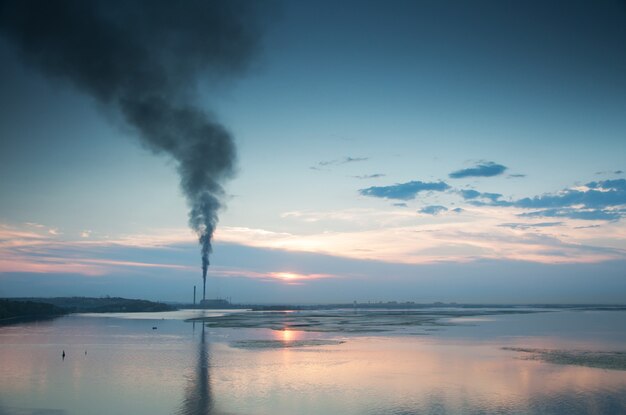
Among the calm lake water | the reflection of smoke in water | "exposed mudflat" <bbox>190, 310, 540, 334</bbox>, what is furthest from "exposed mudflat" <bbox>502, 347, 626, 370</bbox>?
"exposed mudflat" <bbox>190, 310, 540, 334</bbox>

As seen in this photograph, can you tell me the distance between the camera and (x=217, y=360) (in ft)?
132

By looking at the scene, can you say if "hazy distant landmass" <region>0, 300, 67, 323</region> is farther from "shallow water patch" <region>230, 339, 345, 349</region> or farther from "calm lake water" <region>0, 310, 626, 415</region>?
"shallow water patch" <region>230, 339, 345, 349</region>

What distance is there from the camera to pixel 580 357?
134 feet

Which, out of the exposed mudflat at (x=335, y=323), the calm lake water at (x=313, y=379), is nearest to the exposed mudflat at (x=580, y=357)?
the calm lake water at (x=313, y=379)

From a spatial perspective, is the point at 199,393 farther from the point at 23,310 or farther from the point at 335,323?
the point at 23,310

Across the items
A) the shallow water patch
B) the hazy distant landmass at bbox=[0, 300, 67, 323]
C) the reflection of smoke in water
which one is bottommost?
the shallow water patch

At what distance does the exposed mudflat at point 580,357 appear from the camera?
121 ft

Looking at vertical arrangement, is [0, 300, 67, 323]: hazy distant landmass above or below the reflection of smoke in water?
above

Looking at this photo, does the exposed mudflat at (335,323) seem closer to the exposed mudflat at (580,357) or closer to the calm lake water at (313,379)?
the calm lake water at (313,379)

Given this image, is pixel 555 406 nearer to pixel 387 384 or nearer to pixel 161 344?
pixel 387 384

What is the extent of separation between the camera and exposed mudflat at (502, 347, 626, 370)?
3684 centimetres

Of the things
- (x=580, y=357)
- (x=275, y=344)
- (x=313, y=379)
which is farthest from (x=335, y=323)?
(x=313, y=379)

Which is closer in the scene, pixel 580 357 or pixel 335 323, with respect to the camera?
pixel 580 357

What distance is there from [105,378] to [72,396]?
5365 millimetres
